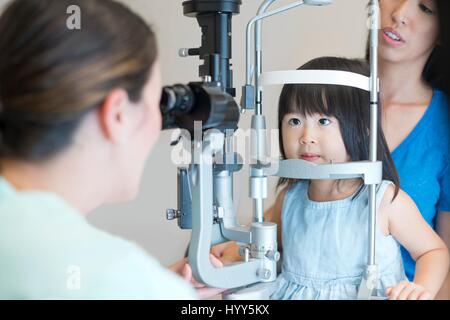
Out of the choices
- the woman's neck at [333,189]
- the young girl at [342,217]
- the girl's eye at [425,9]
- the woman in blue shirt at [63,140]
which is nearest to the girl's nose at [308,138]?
the young girl at [342,217]

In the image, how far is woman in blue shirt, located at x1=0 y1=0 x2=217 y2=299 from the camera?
60 cm

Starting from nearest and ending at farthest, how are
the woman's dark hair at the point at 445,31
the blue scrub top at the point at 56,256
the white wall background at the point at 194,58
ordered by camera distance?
the blue scrub top at the point at 56,256, the woman's dark hair at the point at 445,31, the white wall background at the point at 194,58

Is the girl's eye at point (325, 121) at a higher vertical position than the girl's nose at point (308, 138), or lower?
higher

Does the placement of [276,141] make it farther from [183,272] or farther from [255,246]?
[183,272]

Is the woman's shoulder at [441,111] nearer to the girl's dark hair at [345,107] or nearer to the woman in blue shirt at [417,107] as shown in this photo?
the woman in blue shirt at [417,107]

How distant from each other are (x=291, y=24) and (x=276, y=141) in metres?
0.37

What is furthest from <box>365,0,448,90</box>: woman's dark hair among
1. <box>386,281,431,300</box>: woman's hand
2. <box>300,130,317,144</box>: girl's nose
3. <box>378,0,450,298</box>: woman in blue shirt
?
<box>386,281,431,300</box>: woman's hand

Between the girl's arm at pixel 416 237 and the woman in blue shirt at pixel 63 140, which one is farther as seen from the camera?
the girl's arm at pixel 416 237

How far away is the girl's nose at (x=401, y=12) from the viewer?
1.16 m

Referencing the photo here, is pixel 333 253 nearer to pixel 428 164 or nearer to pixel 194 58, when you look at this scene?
pixel 428 164

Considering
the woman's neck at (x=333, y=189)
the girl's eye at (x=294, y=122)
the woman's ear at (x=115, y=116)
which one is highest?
the woman's ear at (x=115, y=116)

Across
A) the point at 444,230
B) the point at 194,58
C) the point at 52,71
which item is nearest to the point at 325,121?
the point at 444,230

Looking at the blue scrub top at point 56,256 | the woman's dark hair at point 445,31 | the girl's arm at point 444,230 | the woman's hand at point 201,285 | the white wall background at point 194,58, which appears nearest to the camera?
the blue scrub top at point 56,256
